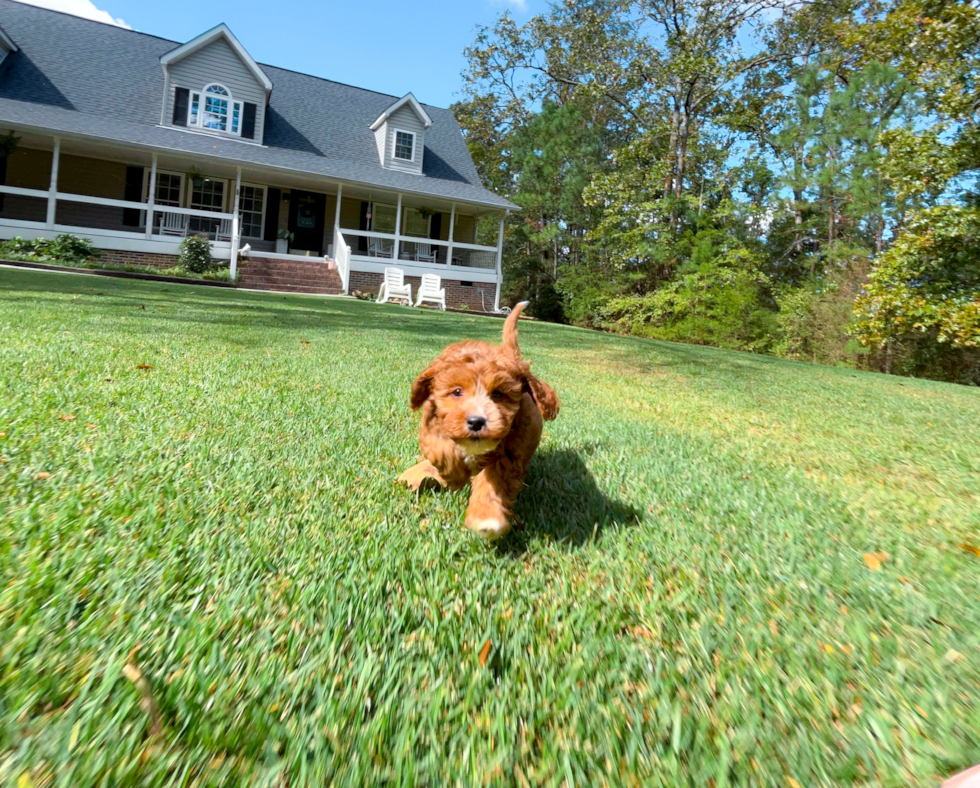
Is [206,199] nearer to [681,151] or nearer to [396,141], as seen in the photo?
[396,141]

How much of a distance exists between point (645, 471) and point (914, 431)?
3587mm

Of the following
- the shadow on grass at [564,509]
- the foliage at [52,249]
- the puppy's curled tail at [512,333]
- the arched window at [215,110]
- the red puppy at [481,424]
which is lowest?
the shadow on grass at [564,509]

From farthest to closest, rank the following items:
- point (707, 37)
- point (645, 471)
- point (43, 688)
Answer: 1. point (707, 37)
2. point (645, 471)
3. point (43, 688)

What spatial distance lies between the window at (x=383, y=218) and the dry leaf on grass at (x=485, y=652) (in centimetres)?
2539

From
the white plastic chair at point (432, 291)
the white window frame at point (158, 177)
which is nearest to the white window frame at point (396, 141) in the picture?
the white plastic chair at point (432, 291)

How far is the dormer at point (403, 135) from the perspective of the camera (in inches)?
932

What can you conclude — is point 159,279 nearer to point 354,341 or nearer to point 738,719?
point 354,341

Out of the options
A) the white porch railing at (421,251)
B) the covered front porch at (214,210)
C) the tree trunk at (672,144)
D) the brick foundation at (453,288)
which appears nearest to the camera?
the covered front porch at (214,210)

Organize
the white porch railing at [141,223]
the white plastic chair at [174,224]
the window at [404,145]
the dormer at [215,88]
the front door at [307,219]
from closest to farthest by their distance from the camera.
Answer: the white porch railing at [141,223] < the white plastic chair at [174,224] < the dormer at [215,88] < the front door at [307,219] < the window at [404,145]

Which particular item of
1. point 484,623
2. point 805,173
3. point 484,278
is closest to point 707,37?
point 805,173

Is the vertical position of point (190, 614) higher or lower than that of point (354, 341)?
lower

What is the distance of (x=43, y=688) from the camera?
1.12 meters

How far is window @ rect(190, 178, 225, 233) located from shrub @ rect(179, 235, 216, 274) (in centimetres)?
383

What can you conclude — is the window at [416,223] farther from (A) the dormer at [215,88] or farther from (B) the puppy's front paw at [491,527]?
(B) the puppy's front paw at [491,527]
